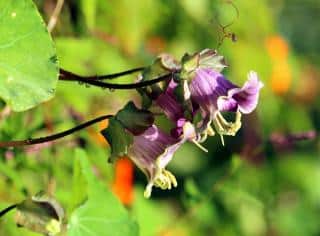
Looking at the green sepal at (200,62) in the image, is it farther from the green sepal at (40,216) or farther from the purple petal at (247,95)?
the green sepal at (40,216)

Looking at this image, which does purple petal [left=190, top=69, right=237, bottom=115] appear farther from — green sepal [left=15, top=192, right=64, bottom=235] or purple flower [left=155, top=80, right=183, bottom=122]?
green sepal [left=15, top=192, right=64, bottom=235]

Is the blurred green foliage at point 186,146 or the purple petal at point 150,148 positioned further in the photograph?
the blurred green foliage at point 186,146

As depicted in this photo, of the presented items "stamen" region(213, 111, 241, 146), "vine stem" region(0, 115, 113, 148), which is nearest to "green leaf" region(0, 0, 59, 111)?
"vine stem" region(0, 115, 113, 148)

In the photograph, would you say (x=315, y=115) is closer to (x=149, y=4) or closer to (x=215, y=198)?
(x=215, y=198)

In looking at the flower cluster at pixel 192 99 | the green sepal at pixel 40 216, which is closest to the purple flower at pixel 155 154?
the flower cluster at pixel 192 99

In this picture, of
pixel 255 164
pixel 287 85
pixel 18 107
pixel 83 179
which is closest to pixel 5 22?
pixel 18 107

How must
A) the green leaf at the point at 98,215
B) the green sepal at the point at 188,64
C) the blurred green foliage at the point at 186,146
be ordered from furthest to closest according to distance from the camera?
1. the blurred green foliage at the point at 186,146
2. the green leaf at the point at 98,215
3. the green sepal at the point at 188,64

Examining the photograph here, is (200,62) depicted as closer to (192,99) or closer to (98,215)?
(192,99)

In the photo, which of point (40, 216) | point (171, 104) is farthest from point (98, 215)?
point (171, 104)
